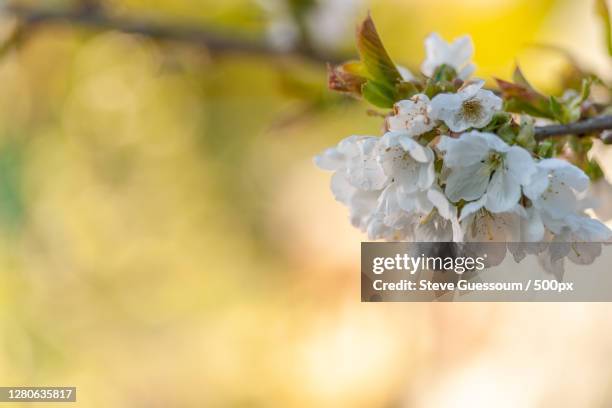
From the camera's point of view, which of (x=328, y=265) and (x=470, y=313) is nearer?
(x=470, y=313)

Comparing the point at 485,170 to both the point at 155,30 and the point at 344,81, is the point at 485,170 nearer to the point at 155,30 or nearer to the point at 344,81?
the point at 344,81

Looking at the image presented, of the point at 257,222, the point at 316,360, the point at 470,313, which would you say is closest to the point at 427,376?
the point at 470,313

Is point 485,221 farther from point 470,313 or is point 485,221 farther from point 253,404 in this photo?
point 253,404

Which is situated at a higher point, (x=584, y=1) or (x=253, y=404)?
(x=584, y=1)

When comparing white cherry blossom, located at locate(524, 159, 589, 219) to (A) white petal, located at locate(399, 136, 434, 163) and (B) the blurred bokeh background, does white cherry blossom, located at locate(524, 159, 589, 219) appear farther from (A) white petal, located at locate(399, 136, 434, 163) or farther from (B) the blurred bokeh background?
(B) the blurred bokeh background

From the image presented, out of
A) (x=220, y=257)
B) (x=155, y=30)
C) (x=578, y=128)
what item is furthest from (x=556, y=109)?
(x=220, y=257)

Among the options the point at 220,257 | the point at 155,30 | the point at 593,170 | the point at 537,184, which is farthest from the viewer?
the point at 220,257
